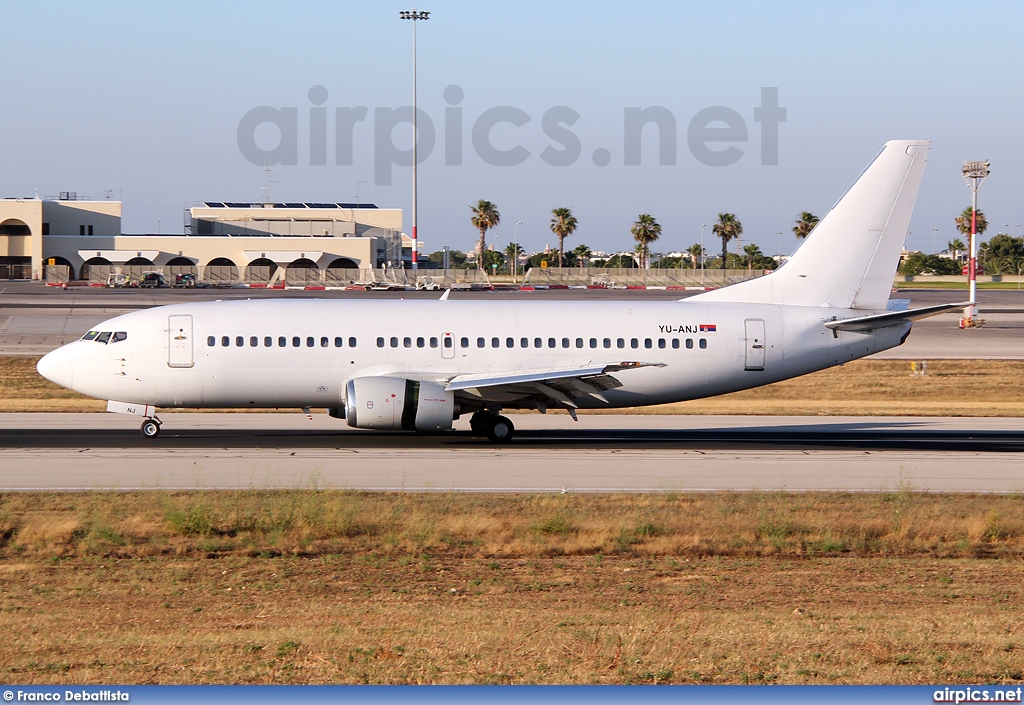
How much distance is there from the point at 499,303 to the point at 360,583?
58.3 ft

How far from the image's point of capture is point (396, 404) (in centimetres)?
2750

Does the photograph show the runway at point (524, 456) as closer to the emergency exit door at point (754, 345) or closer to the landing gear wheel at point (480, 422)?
the landing gear wheel at point (480, 422)

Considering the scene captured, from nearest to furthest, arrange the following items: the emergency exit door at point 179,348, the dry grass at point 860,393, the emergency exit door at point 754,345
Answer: the emergency exit door at point 179,348 → the emergency exit door at point 754,345 → the dry grass at point 860,393

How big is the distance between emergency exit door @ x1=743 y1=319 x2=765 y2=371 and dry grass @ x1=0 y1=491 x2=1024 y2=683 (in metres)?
9.53

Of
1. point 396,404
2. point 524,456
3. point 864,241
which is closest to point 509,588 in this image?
point 524,456

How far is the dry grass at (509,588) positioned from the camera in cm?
1030

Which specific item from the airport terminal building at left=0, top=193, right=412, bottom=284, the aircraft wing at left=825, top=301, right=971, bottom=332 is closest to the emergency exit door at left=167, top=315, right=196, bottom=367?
the aircraft wing at left=825, top=301, right=971, bottom=332

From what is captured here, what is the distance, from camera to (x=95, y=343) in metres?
29.3

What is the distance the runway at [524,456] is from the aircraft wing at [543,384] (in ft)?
4.23

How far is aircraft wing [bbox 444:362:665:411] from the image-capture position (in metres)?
28.5

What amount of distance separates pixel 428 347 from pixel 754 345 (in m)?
9.20

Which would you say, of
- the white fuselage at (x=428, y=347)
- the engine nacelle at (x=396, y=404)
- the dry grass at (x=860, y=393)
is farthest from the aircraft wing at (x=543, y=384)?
the dry grass at (x=860, y=393)

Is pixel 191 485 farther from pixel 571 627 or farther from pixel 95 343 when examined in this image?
pixel 571 627

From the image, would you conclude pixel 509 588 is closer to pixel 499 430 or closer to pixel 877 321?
pixel 499 430
